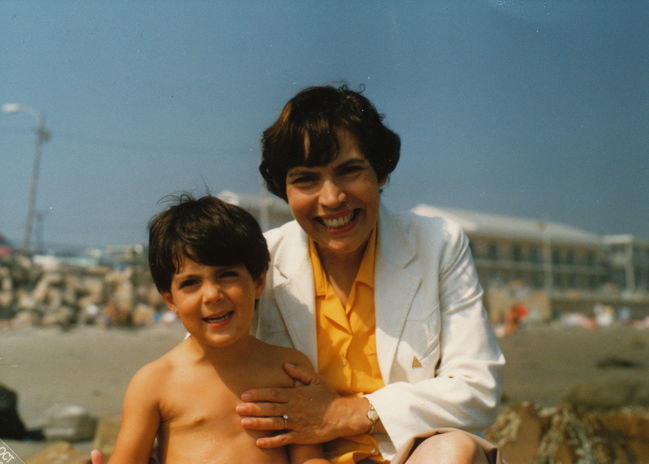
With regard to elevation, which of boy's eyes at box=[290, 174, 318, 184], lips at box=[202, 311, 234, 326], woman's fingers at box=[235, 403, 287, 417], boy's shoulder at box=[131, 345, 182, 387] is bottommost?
woman's fingers at box=[235, 403, 287, 417]

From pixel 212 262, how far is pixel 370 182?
660 mm

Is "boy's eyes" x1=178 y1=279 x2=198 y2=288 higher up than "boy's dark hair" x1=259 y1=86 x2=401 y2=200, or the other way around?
"boy's dark hair" x1=259 y1=86 x2=401 y2=200

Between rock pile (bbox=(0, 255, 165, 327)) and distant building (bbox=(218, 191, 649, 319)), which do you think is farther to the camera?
distant building (bbox=(218, 191, 649, 319))

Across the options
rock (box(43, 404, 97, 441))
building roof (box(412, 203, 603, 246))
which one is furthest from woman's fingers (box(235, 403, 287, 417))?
building roof (box(412, 203, 603, 246))

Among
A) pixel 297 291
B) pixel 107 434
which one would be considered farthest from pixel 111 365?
pixel 297 291

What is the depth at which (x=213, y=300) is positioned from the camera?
2.09m

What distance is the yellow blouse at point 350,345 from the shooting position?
7.36 feet

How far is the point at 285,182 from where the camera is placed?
98.0 inches

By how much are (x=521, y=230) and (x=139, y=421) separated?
3740 centimetres

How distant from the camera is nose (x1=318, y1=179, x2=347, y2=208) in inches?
88.1

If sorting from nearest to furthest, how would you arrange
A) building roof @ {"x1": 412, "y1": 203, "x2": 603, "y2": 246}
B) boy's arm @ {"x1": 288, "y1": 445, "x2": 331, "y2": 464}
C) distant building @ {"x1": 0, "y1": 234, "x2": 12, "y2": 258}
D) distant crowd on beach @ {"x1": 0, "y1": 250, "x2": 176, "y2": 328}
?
boy's arm @ {"x1": 288, "y1": 445, "x2": 331, "y2": 464} < distant crowd on beach @ {"x1": 0, "y1": 250, "x2": 176, "y2": 328} < distant building @ {"x1": 0, "y1": 234, "x2": 12, "y2": 258} < building roof @ {"x1": 412, "y1": 203, "x2": 603, "y2": 246}

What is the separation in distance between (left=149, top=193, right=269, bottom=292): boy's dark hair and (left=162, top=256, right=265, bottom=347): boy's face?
3cm

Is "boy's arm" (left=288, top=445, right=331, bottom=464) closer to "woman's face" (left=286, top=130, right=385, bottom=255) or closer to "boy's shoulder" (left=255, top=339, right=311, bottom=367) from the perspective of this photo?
"boy's shoulder" (left=255, top=339, right=311, bottom=367)

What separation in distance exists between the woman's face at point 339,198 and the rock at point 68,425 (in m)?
4.68
